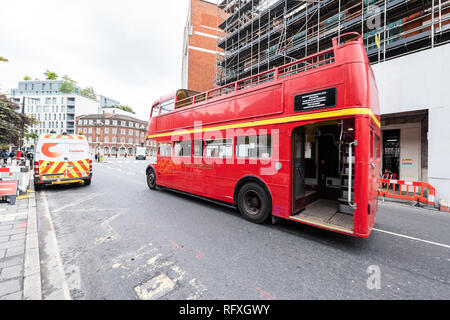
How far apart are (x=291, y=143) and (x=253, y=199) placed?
1.73m

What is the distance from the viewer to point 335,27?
11.6 m

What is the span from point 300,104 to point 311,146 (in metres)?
2.22

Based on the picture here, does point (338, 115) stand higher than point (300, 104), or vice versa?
point (300, 104)

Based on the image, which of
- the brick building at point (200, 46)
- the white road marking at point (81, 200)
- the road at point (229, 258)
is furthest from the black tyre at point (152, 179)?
the brick building at point (200, 46)

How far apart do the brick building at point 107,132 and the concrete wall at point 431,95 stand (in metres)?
64.5

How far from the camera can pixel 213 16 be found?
3139 centimetres

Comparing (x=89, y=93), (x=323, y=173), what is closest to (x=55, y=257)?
(x=323, y=173)

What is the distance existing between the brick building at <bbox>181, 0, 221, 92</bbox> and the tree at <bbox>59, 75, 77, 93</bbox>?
54539mm

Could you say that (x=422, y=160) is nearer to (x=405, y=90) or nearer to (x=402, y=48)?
(x=405, y=90)

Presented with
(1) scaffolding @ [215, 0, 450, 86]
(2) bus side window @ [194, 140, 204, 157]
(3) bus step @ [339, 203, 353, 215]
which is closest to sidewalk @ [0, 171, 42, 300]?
(2) bus side window @ [194, 140, 204, 157]

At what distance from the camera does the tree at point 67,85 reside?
59.9m

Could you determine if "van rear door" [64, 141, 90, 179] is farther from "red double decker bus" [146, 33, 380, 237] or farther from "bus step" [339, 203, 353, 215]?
"bus step" [339, 203, 353, 215]

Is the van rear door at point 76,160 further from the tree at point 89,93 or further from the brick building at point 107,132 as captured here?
the tree at point 89,93
